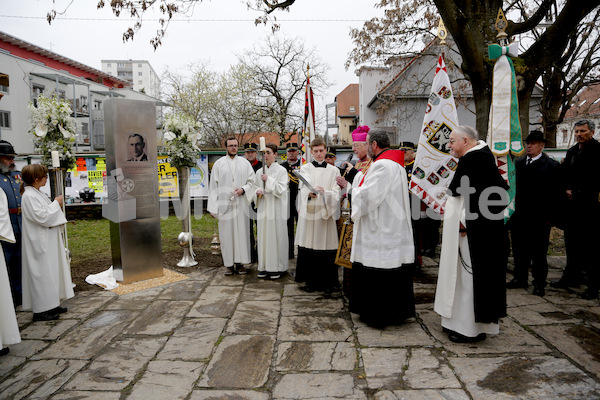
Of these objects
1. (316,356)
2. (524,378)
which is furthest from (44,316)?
(524,378)

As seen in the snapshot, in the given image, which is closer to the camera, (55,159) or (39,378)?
(39,378)

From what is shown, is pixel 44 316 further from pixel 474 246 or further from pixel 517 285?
pixel 517 285

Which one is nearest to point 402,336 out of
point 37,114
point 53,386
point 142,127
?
point 53,386

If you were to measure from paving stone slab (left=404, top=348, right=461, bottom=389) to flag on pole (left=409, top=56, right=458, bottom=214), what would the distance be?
2.39 meters

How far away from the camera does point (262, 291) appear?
5.61 metres

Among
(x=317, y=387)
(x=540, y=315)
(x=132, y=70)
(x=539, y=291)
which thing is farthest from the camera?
(x=132, y=70)

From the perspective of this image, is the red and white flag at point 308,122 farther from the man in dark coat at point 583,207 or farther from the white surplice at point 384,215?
the man in dark coat at point 583,207

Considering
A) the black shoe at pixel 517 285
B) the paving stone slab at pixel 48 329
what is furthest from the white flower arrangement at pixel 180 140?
the black shoe at pixel 517 285

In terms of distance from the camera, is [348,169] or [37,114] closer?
[348,169]

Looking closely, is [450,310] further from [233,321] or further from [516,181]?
[516,181]

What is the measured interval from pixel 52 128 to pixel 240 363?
175 inches

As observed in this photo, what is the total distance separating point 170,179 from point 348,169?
914 cm

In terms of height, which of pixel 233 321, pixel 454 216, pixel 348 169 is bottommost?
pixel 233 321

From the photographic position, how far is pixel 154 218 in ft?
20.3
